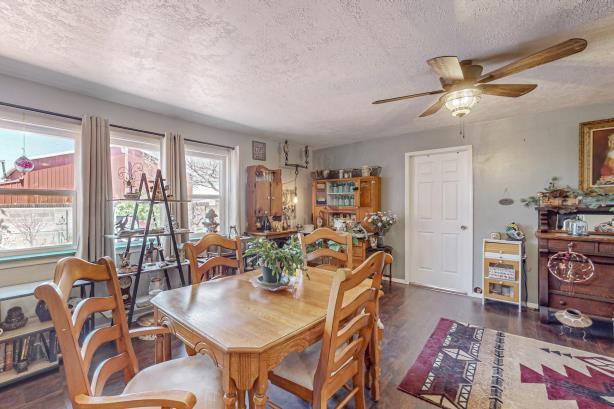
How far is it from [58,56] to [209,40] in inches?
48.0

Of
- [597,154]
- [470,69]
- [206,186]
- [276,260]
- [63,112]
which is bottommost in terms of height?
[276,260]

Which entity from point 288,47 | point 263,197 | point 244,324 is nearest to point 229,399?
point 244,324

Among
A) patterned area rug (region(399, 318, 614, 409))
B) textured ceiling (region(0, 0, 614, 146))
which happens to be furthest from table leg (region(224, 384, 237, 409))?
textured ceiling (region(0, 0, 614, 146))

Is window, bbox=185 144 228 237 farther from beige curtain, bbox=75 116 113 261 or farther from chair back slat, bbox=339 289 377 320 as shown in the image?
chair back slat, bbox=339 289 377 320

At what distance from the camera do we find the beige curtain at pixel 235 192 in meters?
4.27

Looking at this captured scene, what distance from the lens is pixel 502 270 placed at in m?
3.62

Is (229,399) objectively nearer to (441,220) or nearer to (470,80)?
(470,80)

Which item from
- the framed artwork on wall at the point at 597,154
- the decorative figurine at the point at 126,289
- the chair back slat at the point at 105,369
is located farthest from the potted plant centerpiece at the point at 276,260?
the framed artwork on wall at the point at 597,154

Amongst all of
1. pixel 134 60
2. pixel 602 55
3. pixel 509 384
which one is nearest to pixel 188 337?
pixel 134 60

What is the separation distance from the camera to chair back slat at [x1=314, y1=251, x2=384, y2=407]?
4.00ft

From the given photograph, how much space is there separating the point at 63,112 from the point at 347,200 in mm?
4042

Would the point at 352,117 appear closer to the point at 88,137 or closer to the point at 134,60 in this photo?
the point at 134,60

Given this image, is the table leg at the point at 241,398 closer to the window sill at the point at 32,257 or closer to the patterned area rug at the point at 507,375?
the patterned area rug at the point at 507,375

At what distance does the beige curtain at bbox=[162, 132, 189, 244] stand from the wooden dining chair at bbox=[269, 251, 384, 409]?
255 centimetres
